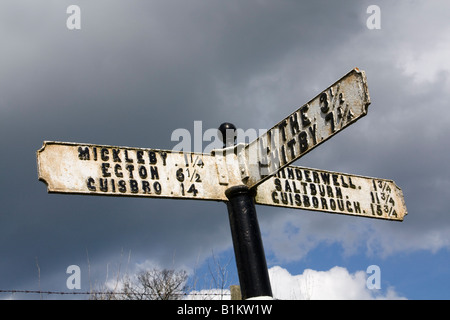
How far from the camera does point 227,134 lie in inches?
166

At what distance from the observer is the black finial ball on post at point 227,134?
4.21 meters

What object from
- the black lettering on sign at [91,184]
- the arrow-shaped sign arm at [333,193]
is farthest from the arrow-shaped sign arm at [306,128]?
the black lettering on sign at [91,184]

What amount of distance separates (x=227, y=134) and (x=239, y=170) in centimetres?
31

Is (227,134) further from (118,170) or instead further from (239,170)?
(118,170)

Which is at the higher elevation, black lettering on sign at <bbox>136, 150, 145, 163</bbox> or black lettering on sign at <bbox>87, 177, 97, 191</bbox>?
Result: black lettering on sign at <bbox>136, 150, 145, 163</bbox>

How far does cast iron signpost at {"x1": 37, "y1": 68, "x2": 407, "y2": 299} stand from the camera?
3621mm

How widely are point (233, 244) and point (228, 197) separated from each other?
38 cm

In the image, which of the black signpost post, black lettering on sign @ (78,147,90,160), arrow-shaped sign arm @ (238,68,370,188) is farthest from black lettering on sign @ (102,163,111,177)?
arrow-shaped sign arm @ (238,68,370,188)

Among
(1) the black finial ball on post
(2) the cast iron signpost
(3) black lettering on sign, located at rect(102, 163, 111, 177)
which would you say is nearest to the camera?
(2) the cast iron signpost

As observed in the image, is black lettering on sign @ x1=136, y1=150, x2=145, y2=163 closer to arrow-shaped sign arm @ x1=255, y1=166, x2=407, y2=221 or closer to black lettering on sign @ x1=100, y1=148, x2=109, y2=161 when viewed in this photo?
black lettering on sign @ x1=100, y1=148, x2=109, y2=161

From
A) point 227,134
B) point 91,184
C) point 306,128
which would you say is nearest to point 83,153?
point 91,184

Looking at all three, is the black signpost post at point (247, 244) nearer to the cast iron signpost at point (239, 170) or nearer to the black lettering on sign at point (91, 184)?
the cast iron signpost at point (239, 170)
